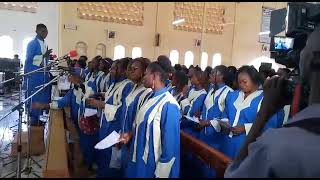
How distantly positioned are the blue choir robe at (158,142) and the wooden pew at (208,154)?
0.68ft

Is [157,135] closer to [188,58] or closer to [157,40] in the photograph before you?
[157,40]

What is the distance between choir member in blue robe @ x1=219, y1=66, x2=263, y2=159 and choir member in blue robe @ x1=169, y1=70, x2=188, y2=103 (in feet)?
3.44

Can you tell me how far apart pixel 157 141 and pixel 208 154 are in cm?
40

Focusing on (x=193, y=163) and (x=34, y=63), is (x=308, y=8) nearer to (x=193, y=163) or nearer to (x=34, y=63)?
(x=193, y=163)

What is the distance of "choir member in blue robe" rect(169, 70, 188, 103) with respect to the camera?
15.3 feet

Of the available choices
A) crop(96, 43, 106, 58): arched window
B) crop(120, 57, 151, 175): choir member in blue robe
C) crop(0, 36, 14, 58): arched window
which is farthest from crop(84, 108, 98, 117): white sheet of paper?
crop(0, 36, 14, 58): arched window

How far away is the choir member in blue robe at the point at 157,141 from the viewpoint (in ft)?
8.73

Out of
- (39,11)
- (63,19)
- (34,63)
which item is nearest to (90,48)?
(63,19)

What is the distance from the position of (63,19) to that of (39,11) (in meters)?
3.83

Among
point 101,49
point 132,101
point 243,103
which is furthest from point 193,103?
point 101,49

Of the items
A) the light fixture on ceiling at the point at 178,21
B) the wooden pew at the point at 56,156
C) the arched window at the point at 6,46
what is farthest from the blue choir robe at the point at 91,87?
the arched window at the point at 6,46

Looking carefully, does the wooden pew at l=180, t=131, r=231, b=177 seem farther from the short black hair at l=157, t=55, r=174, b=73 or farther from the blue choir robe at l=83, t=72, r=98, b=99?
the blue choir robe at l=83, t=72, r=98, b=99

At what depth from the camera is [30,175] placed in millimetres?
4242

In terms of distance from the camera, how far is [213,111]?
14.1 ft
